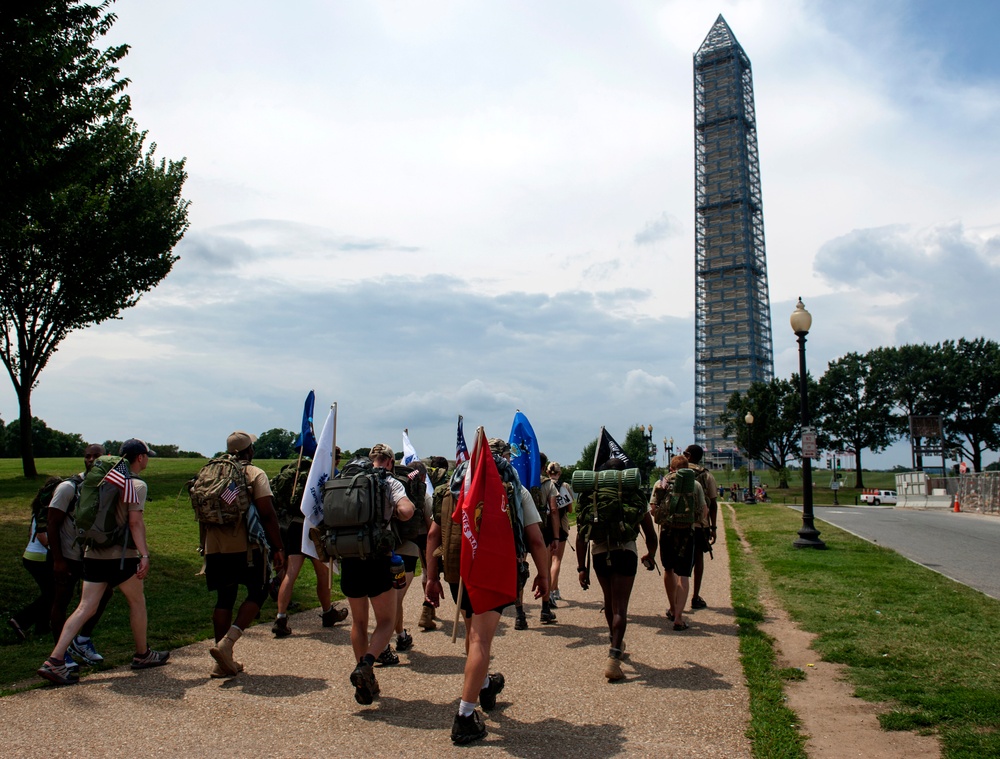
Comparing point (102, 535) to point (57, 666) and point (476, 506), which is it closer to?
point (57, 666)

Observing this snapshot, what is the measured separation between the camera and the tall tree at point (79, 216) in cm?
1074

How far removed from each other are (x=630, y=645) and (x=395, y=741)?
133 inches

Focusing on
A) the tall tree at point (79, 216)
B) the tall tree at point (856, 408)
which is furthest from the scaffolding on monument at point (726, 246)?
the tall tree at point (79, 216)

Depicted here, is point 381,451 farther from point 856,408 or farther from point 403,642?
point 856,408

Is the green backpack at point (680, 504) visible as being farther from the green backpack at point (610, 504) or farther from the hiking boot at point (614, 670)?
the hiking boot at point (614, 670)

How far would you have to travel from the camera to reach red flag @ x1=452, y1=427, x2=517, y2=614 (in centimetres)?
517

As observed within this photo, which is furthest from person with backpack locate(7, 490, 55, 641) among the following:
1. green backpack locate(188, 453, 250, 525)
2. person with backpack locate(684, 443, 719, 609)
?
person with backpack locate(684, 443, 719, 609)

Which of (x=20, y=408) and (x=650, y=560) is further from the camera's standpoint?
(x=20, y=408)

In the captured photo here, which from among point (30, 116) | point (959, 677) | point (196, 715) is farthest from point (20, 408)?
point (959, 677)

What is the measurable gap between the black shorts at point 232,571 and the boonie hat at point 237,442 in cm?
90

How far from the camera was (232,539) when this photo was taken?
21.5ft

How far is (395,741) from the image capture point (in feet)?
16.5

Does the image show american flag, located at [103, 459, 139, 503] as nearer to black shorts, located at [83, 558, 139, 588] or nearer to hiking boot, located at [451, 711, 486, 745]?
black shorts, located at [83, 558, 139, 588]

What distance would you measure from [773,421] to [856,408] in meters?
11.9
